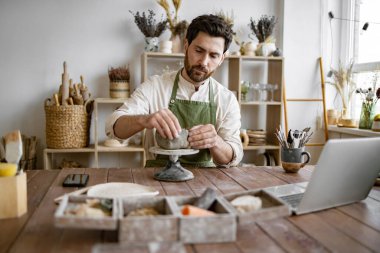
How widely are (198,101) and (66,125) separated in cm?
154

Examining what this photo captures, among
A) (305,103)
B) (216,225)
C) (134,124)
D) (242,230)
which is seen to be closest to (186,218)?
(216,225)

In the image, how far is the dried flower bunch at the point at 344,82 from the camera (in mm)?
3964

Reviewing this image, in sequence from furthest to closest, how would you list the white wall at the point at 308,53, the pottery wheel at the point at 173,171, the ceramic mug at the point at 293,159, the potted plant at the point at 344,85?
1. the white wall at the point at 308,53
2. the potted plant at the point at 344,85
3. the ceramic mug at the point at 293,159
4. the pottery wheel at the point at 173,171

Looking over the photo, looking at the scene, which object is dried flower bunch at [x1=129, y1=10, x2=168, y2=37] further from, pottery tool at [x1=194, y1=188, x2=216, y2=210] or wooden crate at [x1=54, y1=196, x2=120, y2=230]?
wooden crate at [x1=54, y1=196, x2=120, y2=230]

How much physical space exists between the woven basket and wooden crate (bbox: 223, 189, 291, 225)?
2.55 metres

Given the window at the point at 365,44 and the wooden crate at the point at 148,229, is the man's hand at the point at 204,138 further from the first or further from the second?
the window at the point at 365,44

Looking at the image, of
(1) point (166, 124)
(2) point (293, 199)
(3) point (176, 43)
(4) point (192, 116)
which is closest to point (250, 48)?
(3) point (176, 43)

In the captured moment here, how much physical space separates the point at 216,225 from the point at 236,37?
A: 329 cm

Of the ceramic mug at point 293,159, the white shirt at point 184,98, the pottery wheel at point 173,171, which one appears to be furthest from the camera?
the white shirt at point 184,98

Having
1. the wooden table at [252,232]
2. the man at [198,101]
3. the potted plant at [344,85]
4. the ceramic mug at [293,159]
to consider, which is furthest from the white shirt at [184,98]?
the potted plant at [344,85]

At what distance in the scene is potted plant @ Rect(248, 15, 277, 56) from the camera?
3.84 meters

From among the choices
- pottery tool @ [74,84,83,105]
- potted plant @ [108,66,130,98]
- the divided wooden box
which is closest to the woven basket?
pottery tool @ [74,84,83,105]

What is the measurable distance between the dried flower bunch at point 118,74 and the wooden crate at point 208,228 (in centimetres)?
276

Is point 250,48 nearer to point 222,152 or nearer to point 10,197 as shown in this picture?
point 222,152
